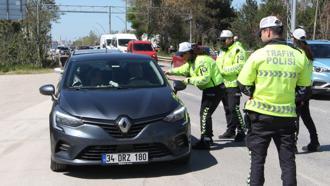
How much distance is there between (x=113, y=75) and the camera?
26.4ft

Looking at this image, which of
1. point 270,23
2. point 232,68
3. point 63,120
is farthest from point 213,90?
point 270,23

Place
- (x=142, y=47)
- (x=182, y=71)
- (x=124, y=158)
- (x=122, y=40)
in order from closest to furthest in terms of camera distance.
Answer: (x=124, y=158) → (x=182, y=71) → (x=142, y=47) → (x=122, y=40)

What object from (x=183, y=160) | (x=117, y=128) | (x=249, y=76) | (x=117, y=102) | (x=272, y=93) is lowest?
(x=183, y=160)

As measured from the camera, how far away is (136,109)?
6781 millimetres

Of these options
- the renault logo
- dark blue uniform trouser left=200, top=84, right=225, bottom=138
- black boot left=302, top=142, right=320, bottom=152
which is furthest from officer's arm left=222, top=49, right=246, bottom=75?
the renault logo

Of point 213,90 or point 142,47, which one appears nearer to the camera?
point 213,90

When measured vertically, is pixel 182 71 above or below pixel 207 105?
above

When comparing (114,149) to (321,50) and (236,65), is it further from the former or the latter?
(321,50)

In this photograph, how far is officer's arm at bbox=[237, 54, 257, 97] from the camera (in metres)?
Result: 4.97

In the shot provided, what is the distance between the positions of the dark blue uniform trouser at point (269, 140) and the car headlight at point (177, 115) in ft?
6.21

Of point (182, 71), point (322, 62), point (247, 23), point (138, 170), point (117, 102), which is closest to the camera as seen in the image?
point (117, 102)

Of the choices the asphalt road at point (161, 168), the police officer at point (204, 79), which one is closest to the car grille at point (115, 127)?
the asphalt road at point (161, 168)

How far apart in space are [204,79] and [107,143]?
2.11 meters

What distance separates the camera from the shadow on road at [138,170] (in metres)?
7.00
